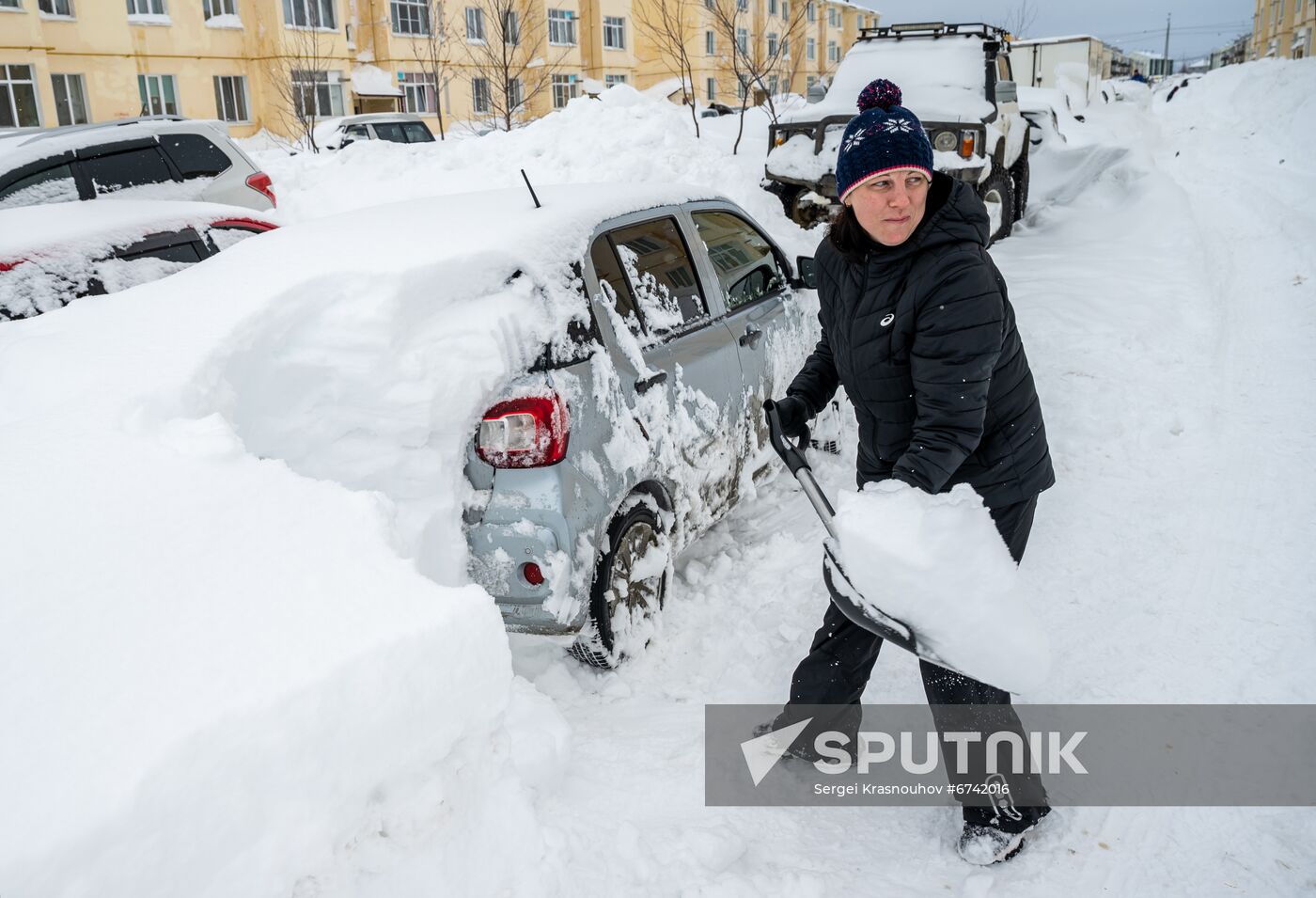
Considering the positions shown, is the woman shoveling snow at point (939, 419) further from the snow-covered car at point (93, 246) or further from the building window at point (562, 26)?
the building window at point (562, 26)

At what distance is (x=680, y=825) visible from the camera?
8.85 feet

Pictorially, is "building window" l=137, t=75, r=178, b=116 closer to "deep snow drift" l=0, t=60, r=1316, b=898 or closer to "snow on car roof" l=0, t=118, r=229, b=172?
"snow on car roof" l=0, t=118, r=229, b=172

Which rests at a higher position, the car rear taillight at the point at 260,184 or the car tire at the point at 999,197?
the car rear taillight at the point at 260,184

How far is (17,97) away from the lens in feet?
77.0

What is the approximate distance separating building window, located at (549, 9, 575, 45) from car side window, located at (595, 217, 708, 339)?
38.4 m

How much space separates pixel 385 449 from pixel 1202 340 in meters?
6.41

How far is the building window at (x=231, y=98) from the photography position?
29.2 m

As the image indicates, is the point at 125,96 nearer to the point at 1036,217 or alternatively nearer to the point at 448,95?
the point at 448,95

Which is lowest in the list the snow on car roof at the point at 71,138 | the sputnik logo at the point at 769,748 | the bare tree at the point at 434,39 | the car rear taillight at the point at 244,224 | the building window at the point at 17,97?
the sputnik logo at the point at 769,748

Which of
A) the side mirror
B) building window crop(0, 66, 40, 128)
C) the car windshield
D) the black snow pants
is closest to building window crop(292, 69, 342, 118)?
the car windshield

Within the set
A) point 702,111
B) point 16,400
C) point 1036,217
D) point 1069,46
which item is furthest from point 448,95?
point 16,400

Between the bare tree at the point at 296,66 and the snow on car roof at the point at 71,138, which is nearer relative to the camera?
the snow on car roof at the point at 71,138

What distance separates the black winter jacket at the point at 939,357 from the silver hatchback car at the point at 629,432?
95 centimetres

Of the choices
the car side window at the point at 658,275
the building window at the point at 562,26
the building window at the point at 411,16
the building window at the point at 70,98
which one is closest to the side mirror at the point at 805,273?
the car side window at the point at 658,275
